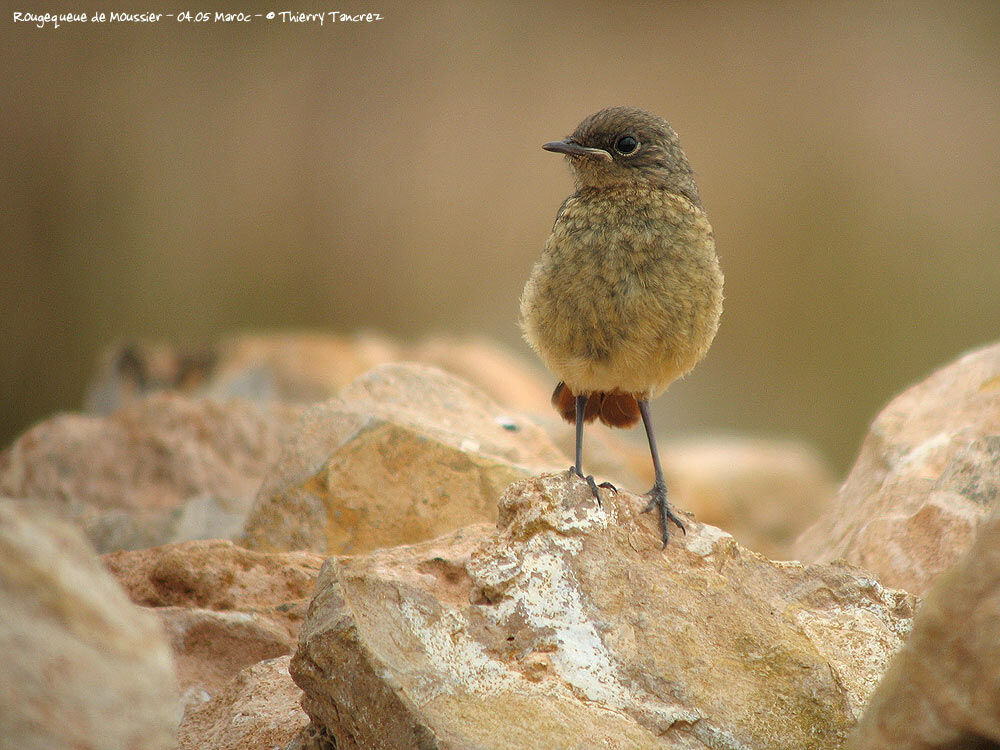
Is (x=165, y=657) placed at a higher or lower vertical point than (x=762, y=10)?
lower

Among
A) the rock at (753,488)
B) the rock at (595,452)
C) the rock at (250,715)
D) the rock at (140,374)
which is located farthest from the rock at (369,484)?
the rock at (140,374)

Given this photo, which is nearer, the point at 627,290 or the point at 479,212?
the point at 627,290

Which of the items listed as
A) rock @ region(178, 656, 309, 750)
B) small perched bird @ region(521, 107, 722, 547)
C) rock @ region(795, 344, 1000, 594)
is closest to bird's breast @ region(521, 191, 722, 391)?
small perched bird @ region(521, 107, 722, 547)

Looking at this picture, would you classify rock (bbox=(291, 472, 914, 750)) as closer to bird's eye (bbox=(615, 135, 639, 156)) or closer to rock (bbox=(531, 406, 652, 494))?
bird's eye (bbox=(615, 135, 639, 156))

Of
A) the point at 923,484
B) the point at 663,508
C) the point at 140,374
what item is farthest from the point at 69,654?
the point at 140,374

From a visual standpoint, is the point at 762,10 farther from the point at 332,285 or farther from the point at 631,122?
the point at 631,122

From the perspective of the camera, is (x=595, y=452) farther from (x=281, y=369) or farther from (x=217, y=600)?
(x=281, y=369)

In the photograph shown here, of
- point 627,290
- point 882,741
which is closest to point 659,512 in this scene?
point 627,290
